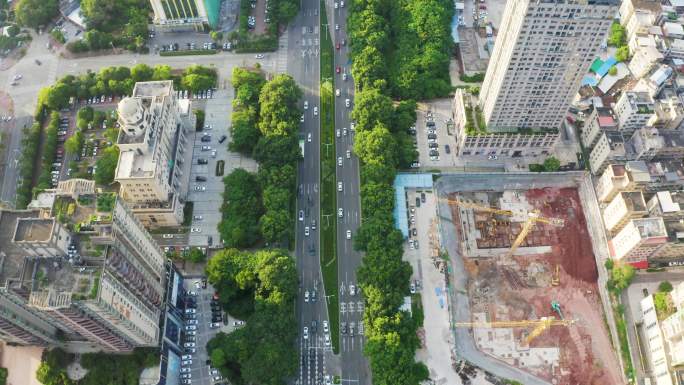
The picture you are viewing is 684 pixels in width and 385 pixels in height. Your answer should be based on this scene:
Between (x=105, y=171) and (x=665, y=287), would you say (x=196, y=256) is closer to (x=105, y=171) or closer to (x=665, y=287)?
(x=105, y=171)

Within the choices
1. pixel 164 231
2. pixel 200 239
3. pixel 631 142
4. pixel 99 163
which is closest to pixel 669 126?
pixel 631 142

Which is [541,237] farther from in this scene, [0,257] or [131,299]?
[0,257]

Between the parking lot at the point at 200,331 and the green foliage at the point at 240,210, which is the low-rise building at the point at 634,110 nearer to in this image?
the green foliage at the point at 240,210

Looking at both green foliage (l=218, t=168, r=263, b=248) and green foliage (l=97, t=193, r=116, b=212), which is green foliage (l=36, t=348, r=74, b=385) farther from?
green foliage (l=218, t=168, r=263, b=248)

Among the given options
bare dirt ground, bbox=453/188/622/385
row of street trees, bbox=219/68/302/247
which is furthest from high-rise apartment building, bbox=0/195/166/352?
bare dirt ground, bbox=453/188/622/385

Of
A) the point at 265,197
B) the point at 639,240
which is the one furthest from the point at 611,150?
the point at 265,197

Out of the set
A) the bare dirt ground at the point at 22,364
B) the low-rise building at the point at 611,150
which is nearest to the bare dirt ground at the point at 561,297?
the low-rise building at the point at 611,150
